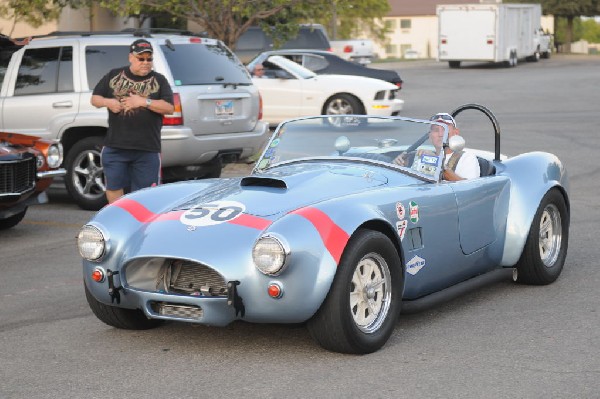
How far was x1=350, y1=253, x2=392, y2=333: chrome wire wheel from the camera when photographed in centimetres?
646

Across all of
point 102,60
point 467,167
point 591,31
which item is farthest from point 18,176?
point 591,31

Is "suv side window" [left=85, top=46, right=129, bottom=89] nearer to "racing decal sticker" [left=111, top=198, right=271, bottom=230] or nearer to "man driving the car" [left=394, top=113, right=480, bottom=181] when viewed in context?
"man driving the car" [left=394, top=113, right=480, bottom=181]

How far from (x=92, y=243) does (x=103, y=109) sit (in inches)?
248

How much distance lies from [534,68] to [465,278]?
40.1 metres

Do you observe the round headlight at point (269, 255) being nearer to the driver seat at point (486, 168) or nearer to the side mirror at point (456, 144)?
the side mirror at point (456, 144)

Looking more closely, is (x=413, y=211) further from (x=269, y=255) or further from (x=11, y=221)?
(x=11, y=221)

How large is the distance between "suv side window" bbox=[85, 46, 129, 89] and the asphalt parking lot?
359 centimetres

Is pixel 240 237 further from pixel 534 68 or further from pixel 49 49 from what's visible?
pixel 534 68

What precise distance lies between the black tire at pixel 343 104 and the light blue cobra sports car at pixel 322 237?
13.7m

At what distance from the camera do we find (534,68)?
46562 mm

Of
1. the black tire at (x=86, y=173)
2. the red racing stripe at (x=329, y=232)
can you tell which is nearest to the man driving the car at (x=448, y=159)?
the red racing stripe at (x=329, y=232)

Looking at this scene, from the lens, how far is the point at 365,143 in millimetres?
7770

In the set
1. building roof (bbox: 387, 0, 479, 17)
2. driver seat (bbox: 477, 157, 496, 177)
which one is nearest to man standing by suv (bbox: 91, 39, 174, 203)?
driver seat (bbox: 477, 157, 496, 177)

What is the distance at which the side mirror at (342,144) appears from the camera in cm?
776
